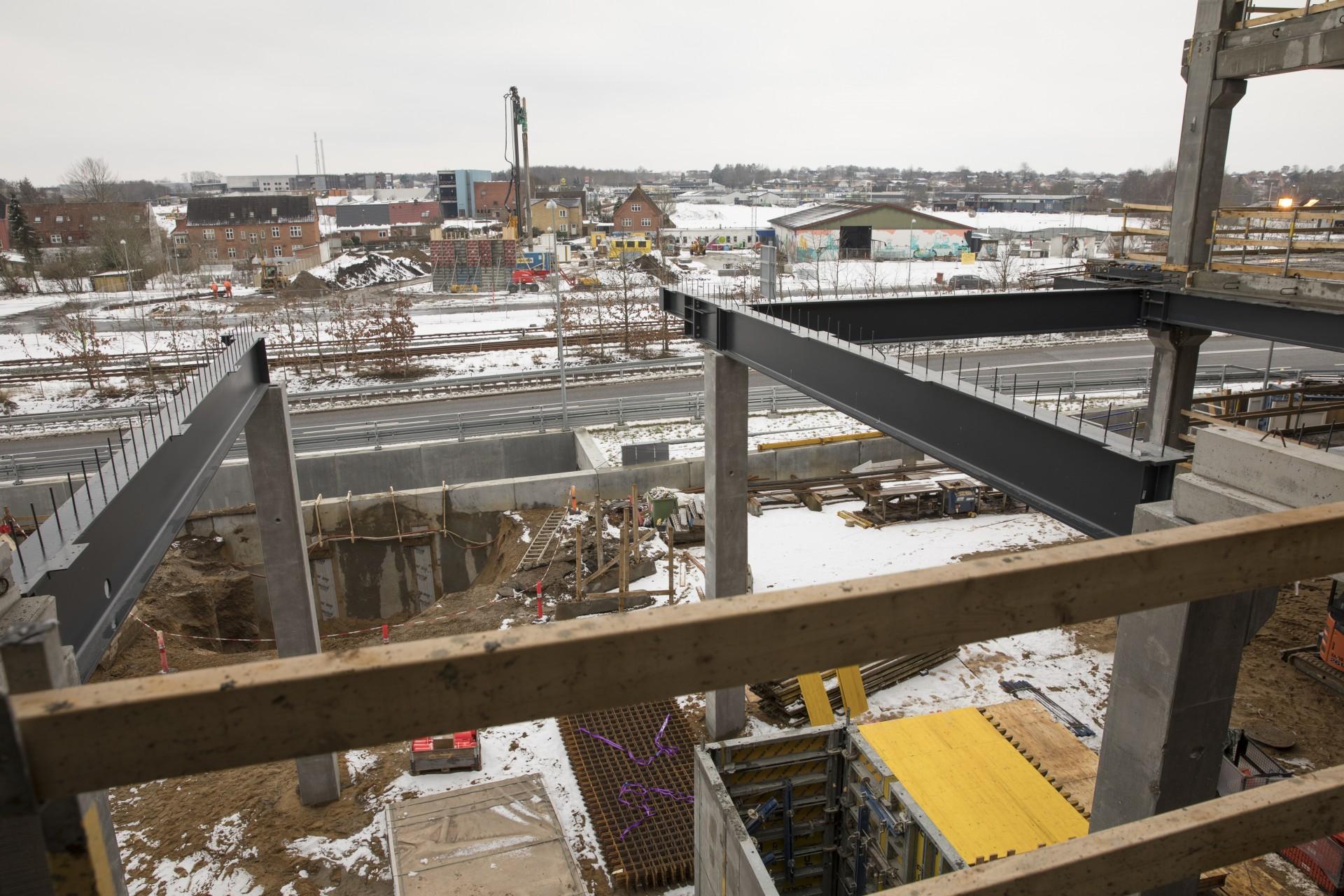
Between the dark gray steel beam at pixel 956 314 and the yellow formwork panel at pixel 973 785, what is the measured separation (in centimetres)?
489

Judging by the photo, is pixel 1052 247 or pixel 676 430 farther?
pixel 1052 247

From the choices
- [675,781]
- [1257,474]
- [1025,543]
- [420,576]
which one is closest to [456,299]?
[420,576]

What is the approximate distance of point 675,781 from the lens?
11156 millimetres

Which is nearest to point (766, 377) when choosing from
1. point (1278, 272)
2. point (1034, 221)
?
point (1278, 272)

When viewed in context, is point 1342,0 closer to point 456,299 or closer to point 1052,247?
point 456,299

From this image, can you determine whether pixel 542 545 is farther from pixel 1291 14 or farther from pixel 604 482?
pixel 1291 14

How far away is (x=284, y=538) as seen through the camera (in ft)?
35.1

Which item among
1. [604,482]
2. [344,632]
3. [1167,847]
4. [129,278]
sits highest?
[1167,847]

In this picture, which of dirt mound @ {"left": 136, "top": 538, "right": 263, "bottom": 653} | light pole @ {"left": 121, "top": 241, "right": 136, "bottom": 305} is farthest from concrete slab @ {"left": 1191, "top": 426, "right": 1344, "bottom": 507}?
light pole @ {"left": 121, "top": 241, "right": 136, "bottom": 305}

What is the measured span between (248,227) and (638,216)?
120 ft

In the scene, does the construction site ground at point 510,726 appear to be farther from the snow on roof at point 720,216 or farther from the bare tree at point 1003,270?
the snow on roof at point 720,216

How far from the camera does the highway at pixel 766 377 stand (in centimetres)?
2628

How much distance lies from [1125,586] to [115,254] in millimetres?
71625

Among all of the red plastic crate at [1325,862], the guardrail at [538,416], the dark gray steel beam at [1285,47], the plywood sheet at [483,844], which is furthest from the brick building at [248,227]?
the red plastic crate at [1325,862]
